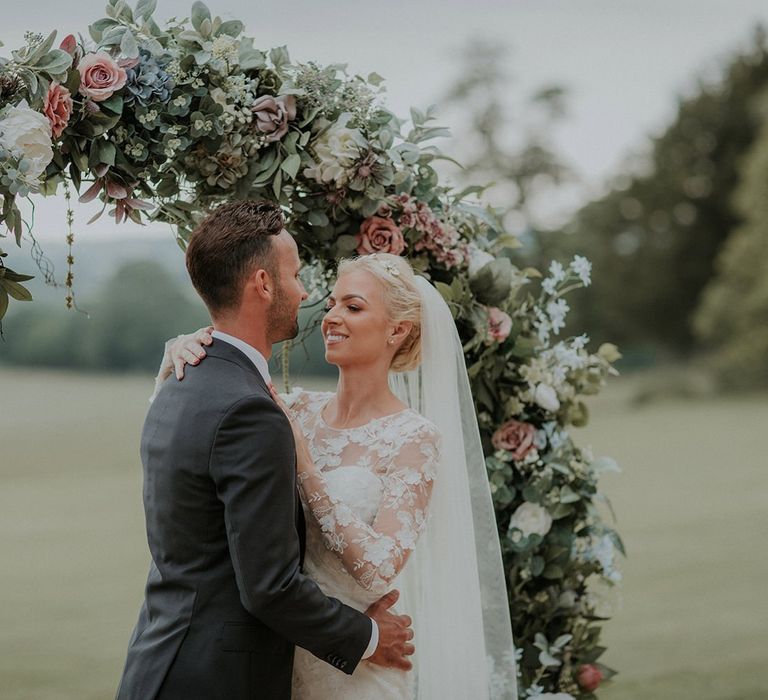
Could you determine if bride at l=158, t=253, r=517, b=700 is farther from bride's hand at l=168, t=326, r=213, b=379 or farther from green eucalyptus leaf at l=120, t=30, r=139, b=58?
green eucalyptus leaf at l=120, t=30, r=139, b=58

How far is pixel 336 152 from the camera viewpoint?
3.56m

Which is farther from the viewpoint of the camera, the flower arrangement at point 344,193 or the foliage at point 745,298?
the foliage at point 745,298

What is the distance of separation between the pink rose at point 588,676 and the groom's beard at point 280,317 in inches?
85.1

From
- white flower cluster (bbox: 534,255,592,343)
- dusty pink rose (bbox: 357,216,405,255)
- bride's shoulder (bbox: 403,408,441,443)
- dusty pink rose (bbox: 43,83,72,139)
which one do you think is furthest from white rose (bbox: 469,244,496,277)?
dusty pink rose (bbox: 43,83,72,139)

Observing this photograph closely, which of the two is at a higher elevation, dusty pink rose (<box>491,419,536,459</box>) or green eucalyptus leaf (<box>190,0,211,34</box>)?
green eucalyptus leaf (<box>190,0,211,34</box>)

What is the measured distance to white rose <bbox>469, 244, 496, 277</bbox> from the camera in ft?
13.2

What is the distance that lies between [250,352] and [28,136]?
0.86m

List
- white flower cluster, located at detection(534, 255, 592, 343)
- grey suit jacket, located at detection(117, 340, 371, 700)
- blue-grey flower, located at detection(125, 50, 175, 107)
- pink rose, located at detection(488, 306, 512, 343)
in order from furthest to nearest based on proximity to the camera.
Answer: white flower cluster, located at detection(534, 255, 592, 343), pink rose, located at detection(488, 306, 512, 343), blue-grey flower, located at detection(125, 50, 175, 107), grey suit jacket, located at detection(117, 340, 371, 700)

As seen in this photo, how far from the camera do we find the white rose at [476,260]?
13.2 feet

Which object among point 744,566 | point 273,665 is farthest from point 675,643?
point 273,665

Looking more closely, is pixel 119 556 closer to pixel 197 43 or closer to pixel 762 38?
pixel 197 43

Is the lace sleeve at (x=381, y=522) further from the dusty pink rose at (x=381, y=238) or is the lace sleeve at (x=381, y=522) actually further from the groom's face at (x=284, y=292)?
the dusty pink rose at (x=381, y=238)

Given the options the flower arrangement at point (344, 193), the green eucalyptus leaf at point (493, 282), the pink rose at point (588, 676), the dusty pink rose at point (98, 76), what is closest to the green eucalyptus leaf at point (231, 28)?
the flower arrangement at point (344, 193)

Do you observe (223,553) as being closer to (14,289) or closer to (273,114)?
(14,289)
